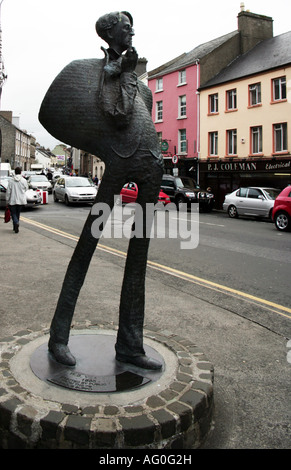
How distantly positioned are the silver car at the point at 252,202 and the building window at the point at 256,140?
650cm

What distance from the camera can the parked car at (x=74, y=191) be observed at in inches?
846

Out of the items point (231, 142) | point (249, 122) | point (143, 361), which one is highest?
Answer: point (249, 122)

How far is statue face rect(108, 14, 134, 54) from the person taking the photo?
2777 mm

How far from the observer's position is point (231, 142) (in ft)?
90.1

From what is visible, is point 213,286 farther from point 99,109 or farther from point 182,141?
point 182,141

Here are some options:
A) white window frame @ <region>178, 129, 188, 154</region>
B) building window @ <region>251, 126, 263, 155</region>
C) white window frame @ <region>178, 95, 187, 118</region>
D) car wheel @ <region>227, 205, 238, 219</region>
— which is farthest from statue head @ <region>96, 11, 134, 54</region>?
white window frame @ <region>178, 95, 187, 118</region>

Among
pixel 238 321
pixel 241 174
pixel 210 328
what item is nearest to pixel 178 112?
pixel 241 174

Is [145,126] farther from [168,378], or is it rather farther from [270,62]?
[270,62]

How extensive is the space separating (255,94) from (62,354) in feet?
85.3

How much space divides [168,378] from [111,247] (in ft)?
23.3

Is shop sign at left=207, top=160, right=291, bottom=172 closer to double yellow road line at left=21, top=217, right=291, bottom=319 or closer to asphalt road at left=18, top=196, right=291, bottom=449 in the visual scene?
asphalt road at left=18, top=196, right=291, bottom=449

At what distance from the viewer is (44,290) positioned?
5711mm

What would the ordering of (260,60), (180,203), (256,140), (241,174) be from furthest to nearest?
(260,60) → (241,174) → (256,140) → (180,203)
